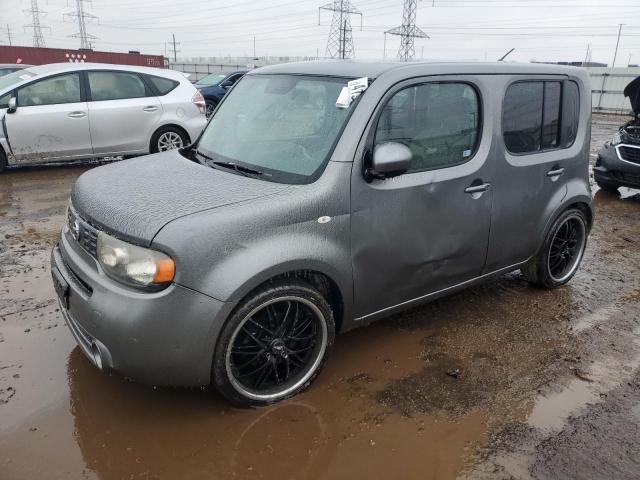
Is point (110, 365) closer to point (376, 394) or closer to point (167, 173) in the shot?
point (167, 173)

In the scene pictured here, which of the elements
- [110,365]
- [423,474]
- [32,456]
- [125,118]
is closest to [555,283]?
[423,474]

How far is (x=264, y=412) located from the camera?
2801 mm

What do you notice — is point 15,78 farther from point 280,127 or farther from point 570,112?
point 570,112

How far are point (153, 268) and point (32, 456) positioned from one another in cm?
107

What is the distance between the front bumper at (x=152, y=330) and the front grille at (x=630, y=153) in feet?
25.3

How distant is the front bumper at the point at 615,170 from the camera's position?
25.7 ft

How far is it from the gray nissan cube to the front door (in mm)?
11

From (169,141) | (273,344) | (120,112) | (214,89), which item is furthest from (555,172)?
(214,89)

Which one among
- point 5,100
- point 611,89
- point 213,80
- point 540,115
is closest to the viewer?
point 540,115

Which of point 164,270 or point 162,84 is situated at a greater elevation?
point 162,84

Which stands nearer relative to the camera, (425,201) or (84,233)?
(84,233)

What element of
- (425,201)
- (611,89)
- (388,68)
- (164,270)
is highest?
(388,68)

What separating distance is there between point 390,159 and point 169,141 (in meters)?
6.80

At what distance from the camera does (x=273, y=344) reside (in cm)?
279
